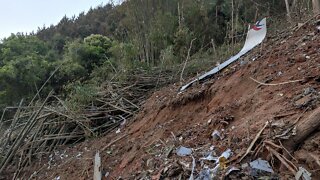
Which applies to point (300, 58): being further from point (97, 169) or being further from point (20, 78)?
point (20, 78)

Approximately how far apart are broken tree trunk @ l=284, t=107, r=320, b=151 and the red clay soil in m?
0.03

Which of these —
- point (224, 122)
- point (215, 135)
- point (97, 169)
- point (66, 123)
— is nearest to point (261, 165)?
point (215, 135)

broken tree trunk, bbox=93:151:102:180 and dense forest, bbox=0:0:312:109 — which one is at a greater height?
dense forest, bbox=0:0:312:109

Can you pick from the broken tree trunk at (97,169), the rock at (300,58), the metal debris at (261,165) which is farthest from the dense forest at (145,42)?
the metal debris at (261,165)

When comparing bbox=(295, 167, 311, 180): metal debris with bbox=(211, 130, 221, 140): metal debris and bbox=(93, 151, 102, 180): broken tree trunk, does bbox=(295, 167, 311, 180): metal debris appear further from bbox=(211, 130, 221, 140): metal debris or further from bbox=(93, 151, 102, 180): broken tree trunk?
bbox=(93, 151, 102, 180): broken tree trunk

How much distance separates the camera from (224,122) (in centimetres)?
300

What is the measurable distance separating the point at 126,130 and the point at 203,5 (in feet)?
21.5

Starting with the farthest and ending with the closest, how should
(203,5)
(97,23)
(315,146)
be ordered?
(97,23) → (203,5) → (315,146)

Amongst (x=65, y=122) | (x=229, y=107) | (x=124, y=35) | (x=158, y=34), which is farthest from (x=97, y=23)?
(x=229, y=107)

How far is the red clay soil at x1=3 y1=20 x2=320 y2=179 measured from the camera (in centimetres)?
237

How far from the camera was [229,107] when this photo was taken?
3264mm

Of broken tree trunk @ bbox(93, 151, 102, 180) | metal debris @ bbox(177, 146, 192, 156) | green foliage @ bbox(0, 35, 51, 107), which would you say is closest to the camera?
metal debris @ bbox(177, 146, 192, 156)

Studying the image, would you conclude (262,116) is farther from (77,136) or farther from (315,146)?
(77,136)

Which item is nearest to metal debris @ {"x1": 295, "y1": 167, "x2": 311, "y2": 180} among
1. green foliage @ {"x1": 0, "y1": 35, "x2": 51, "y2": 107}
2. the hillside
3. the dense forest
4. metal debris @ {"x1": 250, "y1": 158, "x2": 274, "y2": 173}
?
the hillside
